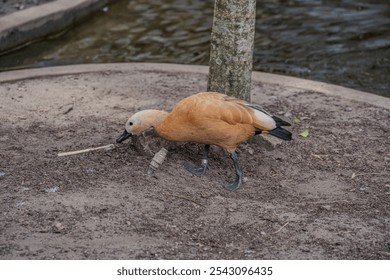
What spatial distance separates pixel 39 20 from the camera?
888 centimetres

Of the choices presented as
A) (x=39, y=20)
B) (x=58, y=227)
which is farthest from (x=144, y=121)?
(x=39, y=20)

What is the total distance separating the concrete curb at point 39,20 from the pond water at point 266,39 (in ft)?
0.35

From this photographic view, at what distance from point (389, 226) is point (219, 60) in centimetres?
179

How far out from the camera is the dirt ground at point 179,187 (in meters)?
4.35

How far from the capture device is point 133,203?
4758 millimetres

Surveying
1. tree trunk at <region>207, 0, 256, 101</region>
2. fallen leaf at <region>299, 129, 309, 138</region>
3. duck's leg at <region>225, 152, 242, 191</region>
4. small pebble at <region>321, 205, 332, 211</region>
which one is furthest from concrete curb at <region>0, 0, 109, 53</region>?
small pebble at <region>321, 205, 332, 211</region>

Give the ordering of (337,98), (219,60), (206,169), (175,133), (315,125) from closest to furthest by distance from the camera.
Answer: (175,133)
(206,169)
(219,60)
(315,125)
(337,98)

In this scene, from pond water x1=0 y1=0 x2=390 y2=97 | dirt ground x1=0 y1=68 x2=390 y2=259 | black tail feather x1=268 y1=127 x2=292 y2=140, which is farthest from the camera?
pond water x1=0 y1=0 x2=390 y2=97

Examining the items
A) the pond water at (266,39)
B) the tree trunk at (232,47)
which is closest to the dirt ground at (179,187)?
the tree trunk at (232,47)

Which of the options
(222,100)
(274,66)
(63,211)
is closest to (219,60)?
(222,100)

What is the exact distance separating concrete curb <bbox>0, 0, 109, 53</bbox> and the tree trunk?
11.3 ft

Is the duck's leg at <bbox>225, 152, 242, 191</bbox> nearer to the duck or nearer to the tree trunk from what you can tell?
the duck

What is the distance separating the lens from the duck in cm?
496

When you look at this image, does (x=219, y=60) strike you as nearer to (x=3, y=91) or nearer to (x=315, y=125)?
(x=315, y=125)
